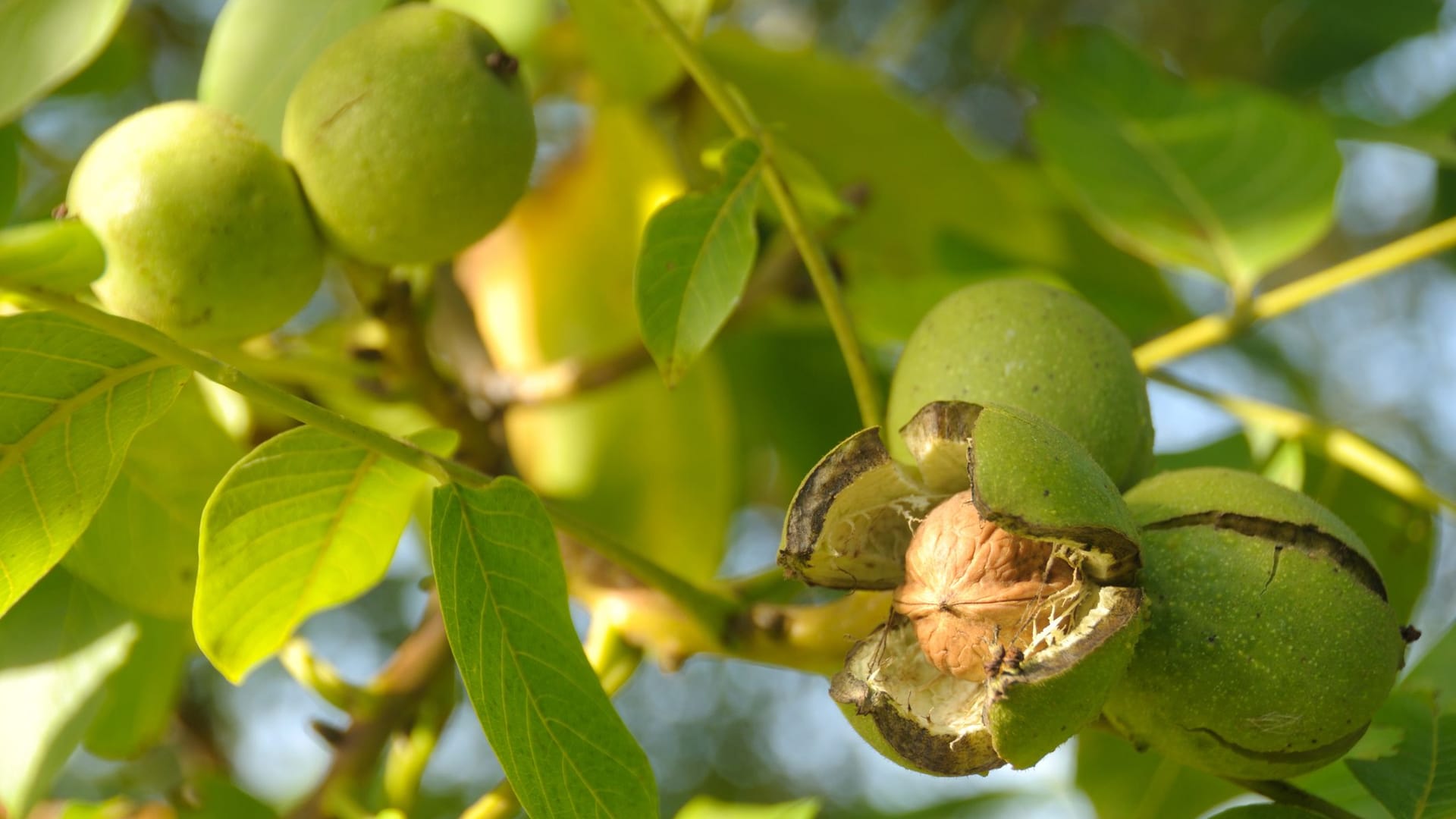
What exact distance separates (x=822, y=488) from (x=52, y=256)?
0.57 m

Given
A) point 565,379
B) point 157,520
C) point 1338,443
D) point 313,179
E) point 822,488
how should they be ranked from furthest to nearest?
point 565,379, point 1338,443, point 157,520, point 313,179, point 822,488

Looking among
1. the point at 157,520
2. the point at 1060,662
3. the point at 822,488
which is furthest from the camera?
the point at 157,520

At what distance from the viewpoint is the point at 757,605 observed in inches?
50.3

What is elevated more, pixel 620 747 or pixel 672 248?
pixel 672 248

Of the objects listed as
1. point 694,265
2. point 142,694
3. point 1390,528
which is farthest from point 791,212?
point 142,694

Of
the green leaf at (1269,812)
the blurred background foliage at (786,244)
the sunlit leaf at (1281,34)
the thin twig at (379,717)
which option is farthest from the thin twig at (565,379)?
the sunlit leaf at (1281,34)

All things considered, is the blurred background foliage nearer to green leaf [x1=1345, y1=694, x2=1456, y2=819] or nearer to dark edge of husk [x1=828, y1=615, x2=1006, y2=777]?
green leaf [x1=1345, y1=694, x2=1456, y2=819]

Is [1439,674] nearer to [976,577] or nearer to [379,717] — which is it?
[976,577]

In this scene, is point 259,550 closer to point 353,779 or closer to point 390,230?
point 390,230

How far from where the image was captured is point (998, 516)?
2.88ft

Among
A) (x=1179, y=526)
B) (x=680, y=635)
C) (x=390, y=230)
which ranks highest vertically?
(x=390, y=230)

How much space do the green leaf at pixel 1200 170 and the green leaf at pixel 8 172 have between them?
1246 millimetres

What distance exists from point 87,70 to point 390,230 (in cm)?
113

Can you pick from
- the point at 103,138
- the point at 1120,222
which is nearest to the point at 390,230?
the point at 103,138
